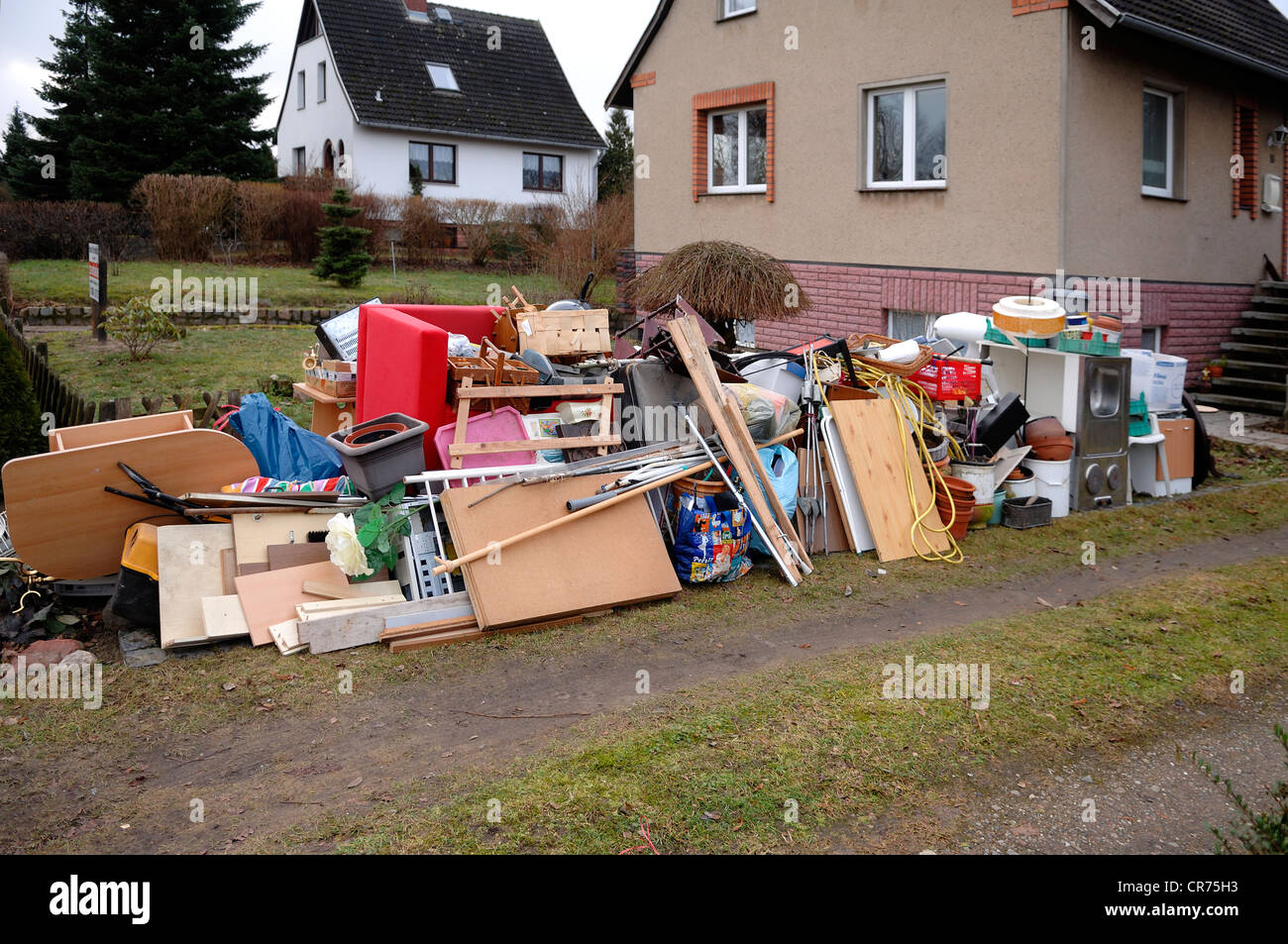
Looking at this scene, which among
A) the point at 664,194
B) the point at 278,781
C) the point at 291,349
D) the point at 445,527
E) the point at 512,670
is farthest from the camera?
the point at 664,194

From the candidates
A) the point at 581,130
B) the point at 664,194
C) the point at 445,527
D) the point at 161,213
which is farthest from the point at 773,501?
the point at 581,130

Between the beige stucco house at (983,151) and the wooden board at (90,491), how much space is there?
9.54 metres

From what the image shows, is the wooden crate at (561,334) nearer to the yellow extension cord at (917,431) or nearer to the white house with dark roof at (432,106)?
the yellow extension cord at (917,431)

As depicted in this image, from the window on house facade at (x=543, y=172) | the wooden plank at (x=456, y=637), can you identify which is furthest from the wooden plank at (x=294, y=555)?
the window on house facade at (x=543, y=172)

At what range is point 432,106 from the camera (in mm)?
34719

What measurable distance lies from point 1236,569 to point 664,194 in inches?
468

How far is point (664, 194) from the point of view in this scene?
1756cm

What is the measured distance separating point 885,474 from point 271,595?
4527mm

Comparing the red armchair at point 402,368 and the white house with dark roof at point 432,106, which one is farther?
the white house with dark roof at point 432,106

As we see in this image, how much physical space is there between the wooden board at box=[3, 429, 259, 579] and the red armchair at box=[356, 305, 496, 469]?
1235 millimetres

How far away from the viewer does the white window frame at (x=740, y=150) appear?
16.1 m

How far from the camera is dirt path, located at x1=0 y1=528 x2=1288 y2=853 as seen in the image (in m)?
4.16

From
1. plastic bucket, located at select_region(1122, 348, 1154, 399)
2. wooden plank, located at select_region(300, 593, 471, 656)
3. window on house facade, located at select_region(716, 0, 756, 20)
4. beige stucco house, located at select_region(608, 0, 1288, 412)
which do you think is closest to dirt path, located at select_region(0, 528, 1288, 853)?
wooden plank, located at select_region(300, 593, 471, 656)
